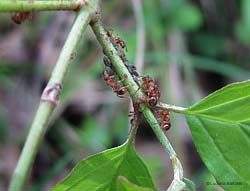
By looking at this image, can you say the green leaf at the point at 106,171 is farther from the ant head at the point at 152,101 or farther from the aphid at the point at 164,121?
the aphid at the point at 164,121

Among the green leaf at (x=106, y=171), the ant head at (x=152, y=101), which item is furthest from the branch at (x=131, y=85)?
the green leaf at (x=106, y=171)

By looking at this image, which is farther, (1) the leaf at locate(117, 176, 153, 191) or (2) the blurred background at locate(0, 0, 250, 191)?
(2) the blurred background at locate(0, 0, 250, 191)

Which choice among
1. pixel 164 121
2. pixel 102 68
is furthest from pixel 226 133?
pixel 102 68

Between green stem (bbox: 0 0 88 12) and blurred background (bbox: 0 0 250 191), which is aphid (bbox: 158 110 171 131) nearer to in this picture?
green stem (bbox: 0 0 88 12)

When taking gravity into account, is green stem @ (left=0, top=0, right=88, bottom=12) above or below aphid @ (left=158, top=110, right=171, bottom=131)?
above

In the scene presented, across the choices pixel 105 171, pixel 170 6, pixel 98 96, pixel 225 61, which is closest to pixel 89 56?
pixel 98 96

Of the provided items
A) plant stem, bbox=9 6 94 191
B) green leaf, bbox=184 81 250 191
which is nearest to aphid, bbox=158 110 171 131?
green leaf, bbox=184 81 250 191

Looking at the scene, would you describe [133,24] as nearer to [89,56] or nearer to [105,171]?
[89,56]
